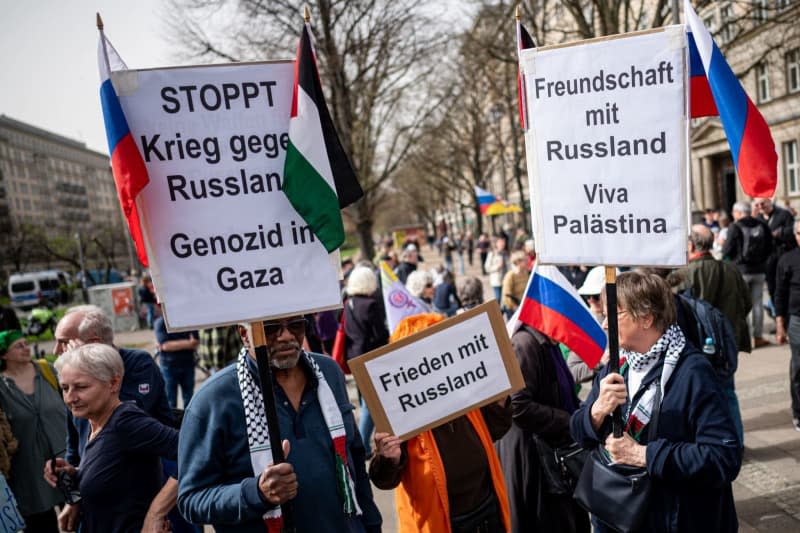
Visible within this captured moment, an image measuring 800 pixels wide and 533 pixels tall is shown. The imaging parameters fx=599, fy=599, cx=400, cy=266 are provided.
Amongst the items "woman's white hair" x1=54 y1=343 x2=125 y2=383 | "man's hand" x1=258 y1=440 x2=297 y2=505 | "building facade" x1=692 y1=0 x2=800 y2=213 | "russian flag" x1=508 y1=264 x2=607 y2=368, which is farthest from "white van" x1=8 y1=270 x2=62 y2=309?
"man's hand" x1=258 y1=440 x2=297 y2=505

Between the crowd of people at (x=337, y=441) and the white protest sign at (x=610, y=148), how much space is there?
0.85 ft

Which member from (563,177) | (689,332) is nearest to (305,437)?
(563,177)

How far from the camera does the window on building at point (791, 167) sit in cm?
2547

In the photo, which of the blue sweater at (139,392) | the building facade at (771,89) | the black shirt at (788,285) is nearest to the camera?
the blue sweater at (139,392)

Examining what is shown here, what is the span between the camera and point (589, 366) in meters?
3.87

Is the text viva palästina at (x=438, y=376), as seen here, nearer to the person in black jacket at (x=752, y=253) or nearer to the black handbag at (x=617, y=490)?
the black handbag at (x=617, y=490)

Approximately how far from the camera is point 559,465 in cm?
337

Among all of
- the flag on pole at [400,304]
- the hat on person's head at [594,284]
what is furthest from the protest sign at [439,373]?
the flag on pole at [400,304]

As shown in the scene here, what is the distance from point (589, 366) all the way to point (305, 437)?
2.17 meters

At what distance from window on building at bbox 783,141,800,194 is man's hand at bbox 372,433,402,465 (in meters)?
28.5

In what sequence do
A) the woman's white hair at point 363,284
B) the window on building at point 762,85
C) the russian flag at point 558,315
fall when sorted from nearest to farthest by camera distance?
the russian flag at point 558,315 < the woman's white hair at point 363,284 < the window on building at point 762,85

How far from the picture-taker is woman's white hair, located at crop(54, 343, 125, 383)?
281cm

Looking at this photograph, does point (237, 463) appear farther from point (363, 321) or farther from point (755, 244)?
point (755, 244)

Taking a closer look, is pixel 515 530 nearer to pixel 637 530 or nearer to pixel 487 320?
pixel 637 530
